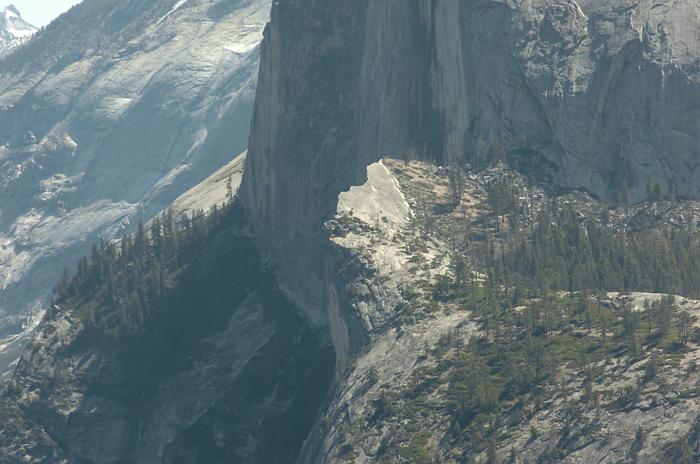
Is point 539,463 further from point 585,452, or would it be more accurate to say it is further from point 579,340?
point 579,340

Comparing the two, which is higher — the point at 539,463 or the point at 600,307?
the point at 600,307

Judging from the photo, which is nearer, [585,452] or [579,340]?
[585,452]

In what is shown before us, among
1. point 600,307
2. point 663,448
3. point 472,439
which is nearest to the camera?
point 663,448

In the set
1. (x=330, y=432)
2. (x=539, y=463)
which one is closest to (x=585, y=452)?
(x=539, y=463)

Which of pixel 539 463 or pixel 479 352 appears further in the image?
pixel 479 352

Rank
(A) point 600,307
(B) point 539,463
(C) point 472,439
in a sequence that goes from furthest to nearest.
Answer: (A) point 600,307 → (C) point 472,439 → (B) point 539,463

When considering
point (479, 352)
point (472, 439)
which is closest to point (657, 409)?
point (472, 439)

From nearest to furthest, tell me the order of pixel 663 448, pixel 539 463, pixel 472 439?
1. pixel 663 448
2. pixel 539 463
3. pixel 472 439

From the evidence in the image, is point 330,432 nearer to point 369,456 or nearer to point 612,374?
point 369,456

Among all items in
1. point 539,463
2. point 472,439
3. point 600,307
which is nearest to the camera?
point 539,463
